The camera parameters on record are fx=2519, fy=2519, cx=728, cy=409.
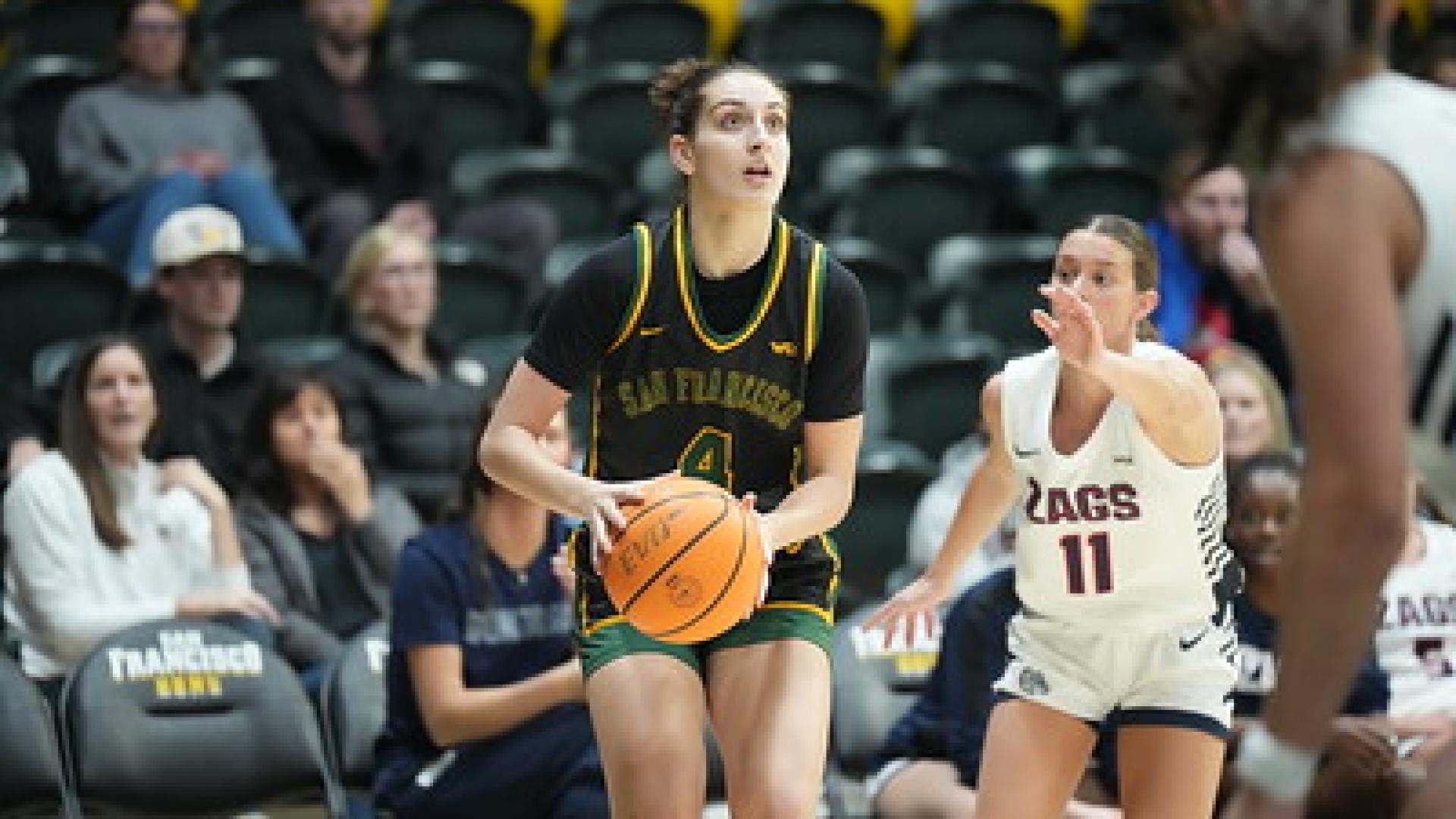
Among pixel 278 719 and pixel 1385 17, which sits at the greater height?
pixel 1385 17

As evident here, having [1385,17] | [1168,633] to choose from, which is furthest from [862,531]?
[1385,17]

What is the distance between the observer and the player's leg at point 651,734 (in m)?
5.18

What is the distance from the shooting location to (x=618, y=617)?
213 inches

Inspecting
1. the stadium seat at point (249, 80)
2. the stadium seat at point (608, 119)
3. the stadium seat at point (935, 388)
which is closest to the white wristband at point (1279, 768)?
the stadium seat at point (935, 388)

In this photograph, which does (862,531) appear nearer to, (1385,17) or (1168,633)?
(1168,633)

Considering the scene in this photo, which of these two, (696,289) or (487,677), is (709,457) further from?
(487,677)

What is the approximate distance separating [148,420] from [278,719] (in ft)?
4.21

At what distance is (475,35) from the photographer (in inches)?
483

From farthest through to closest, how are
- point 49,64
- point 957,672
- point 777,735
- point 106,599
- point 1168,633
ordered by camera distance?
1. point 49,64
2. point 106,599
3. point 957,672
4. point 1168,633
5. point 777,735

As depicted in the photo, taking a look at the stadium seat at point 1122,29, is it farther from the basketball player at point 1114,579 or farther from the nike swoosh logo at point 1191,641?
the nike swoosh logo at point 1191,641

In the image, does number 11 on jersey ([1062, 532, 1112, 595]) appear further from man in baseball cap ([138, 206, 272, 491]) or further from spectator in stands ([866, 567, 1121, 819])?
man in baseball cap ([138, 206, 272, 491])

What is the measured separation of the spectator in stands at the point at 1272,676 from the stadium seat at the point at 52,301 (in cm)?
436

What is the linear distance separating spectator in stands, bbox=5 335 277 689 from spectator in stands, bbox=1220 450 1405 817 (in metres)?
2.86

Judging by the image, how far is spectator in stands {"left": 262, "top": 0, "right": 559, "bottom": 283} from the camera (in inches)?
416
